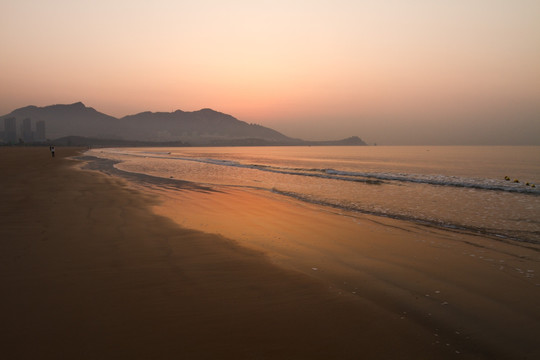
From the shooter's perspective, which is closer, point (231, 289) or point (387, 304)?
point (387, 304)

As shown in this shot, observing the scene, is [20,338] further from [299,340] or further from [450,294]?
[450,294]

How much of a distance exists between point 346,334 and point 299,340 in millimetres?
641

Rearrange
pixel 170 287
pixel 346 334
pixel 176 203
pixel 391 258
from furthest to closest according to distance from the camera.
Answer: pixel 176 203, pixel 391 258, pixel 170 287, pixel 346 334

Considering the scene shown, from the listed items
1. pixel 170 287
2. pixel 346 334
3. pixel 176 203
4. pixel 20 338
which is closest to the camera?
pixel 20 338

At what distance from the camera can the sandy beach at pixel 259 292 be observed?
11.8ft

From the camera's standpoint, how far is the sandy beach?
360 centimetres

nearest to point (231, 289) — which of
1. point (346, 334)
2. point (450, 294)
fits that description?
point (346, 334)

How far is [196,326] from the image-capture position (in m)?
3.92

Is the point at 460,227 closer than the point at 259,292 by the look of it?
No

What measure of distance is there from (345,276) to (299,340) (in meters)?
2.40

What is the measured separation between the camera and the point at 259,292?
504 centimetres

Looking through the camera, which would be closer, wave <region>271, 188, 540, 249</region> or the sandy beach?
the sandy beach

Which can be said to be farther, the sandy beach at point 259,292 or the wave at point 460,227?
the wave at point 460,227

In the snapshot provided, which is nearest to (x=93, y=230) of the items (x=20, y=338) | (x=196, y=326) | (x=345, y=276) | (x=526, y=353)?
(x=20, y=338)
